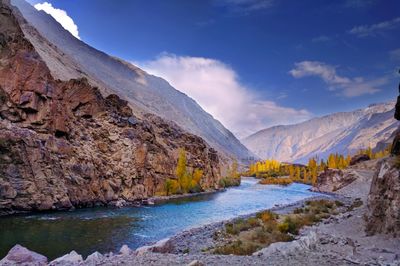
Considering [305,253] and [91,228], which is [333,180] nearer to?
[91,228]

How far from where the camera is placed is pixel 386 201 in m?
20.3

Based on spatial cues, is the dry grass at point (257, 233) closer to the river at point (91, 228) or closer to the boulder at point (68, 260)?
the river at point (91, 228)

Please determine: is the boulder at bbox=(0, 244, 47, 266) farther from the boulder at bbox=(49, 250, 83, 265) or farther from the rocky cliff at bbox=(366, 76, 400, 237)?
the rocky cliff at bbox=(366, 76, 400, 237)

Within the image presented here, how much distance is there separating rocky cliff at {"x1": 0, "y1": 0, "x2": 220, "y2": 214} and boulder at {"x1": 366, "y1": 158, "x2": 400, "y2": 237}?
3426 centimetres

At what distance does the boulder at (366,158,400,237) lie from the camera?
18875 mm

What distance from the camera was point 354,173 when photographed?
86.0 meters

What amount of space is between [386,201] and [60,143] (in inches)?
1640

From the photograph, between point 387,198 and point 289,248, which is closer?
point 289,248

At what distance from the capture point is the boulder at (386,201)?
61.9 ft

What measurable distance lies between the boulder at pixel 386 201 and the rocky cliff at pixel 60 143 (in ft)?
112

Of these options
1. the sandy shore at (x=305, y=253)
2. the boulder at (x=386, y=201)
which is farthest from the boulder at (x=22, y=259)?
the boulder at (x=386, y=201)

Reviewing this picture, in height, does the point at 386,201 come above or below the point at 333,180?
below

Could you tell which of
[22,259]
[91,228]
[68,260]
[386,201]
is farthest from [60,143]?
[386,201]

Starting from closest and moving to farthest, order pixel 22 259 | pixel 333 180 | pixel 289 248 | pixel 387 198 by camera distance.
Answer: pixel 289 248 → pixel 22 259 → pixel 387 198 → pixel 333 180
